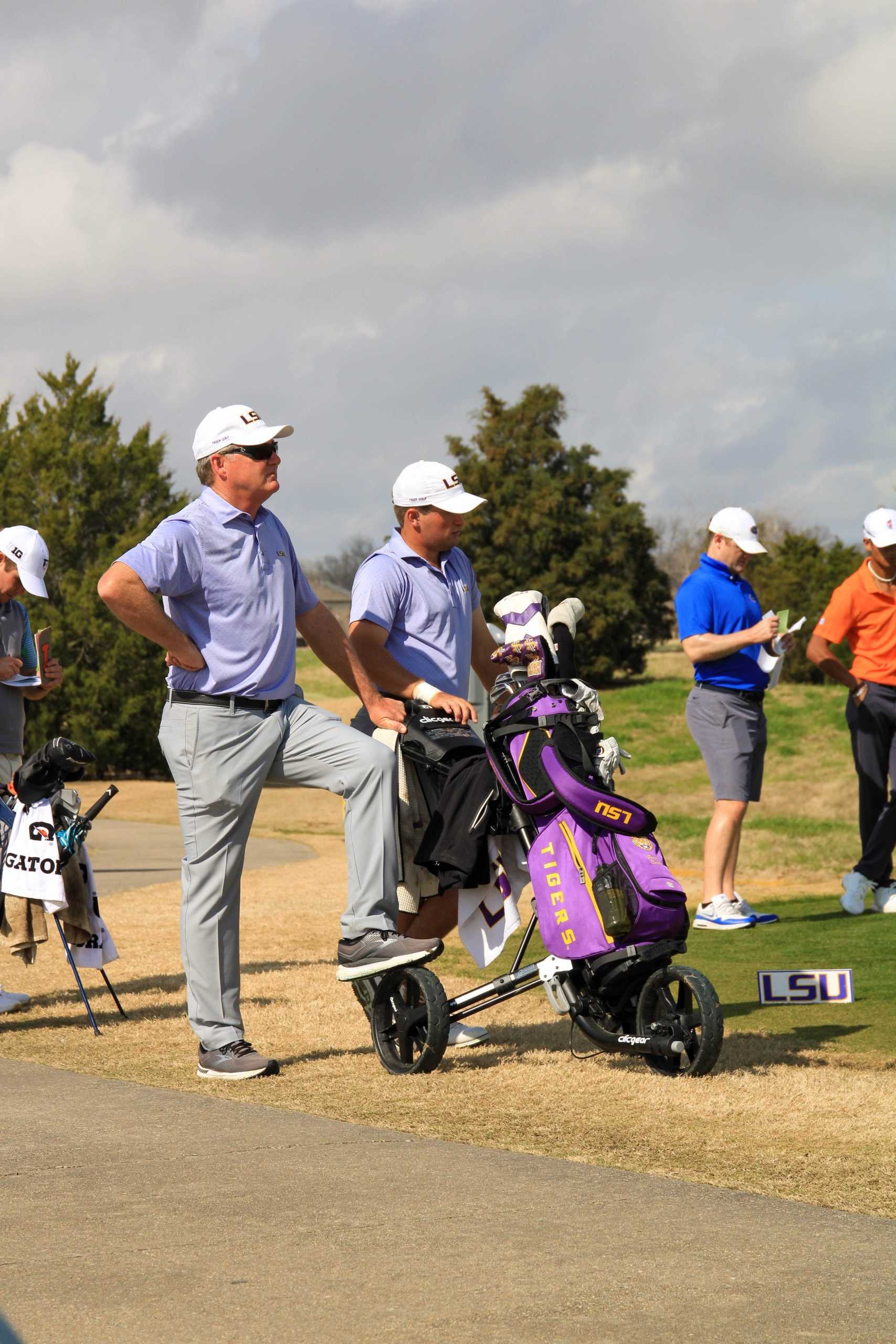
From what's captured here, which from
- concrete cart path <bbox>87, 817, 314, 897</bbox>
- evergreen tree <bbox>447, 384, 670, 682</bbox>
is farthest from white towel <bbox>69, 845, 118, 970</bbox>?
evergreen tree <bbox>447, 384, 670, 682</bbox>

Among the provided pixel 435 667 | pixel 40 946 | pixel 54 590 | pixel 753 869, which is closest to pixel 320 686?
pixel 54 590

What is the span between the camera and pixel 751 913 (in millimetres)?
9734

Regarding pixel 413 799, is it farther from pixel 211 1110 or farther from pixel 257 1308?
pixel 257 1308

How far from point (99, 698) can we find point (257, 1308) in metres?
24.8

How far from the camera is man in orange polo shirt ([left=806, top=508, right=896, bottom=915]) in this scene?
10289mm

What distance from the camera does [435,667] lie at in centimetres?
658

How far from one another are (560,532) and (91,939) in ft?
160

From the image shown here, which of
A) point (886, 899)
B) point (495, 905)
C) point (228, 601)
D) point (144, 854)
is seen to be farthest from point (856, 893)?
point (144, 854)

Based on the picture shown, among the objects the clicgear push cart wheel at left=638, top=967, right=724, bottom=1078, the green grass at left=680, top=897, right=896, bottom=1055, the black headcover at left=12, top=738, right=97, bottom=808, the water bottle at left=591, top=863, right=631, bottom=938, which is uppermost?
the black headcover at left=12, top=738, right=97, bottom=808

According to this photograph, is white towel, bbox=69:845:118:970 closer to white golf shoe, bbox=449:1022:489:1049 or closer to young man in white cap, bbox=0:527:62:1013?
young man in white cap, bbox=0:527:62:1013

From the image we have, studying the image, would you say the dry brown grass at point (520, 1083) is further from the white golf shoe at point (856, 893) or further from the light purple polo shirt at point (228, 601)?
the white golf shoe at point (856, 893)

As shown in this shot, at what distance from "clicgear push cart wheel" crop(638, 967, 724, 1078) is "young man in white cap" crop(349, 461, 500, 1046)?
101 cm

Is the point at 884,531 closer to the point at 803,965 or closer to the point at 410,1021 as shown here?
the point at 803,965

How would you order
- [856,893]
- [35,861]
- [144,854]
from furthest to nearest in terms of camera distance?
[144,854] < [856,893] < [35,861]
